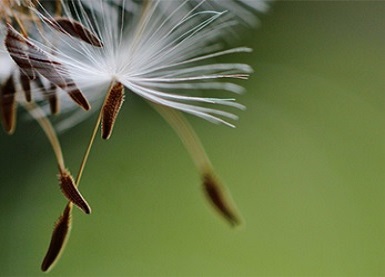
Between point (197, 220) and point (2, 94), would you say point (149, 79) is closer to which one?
point (2, 94)

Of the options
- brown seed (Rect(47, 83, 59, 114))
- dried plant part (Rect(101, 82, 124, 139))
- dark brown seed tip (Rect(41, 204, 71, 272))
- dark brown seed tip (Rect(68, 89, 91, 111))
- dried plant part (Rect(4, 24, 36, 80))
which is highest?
dried plant part (Rect(4, 24, 36, 80))

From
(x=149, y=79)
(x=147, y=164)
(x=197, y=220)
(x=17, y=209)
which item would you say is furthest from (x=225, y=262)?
(x=149, y=79)

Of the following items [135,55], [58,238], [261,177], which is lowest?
[58,238]

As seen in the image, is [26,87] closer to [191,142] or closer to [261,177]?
[191,142]

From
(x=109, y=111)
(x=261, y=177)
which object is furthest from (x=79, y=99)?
(x=261, y=177)

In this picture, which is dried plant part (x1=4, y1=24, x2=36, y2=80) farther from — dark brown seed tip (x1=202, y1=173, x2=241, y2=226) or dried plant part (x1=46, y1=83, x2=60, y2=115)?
dark brown seed tip (x1=202, y1=173, x2=241, y2=226)

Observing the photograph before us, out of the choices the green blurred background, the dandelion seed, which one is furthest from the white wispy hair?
the green blurred background

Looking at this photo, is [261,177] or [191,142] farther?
[261,177]

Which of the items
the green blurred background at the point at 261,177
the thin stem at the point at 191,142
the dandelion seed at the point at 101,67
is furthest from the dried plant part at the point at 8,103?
the green blurred background at the point at 261,177
